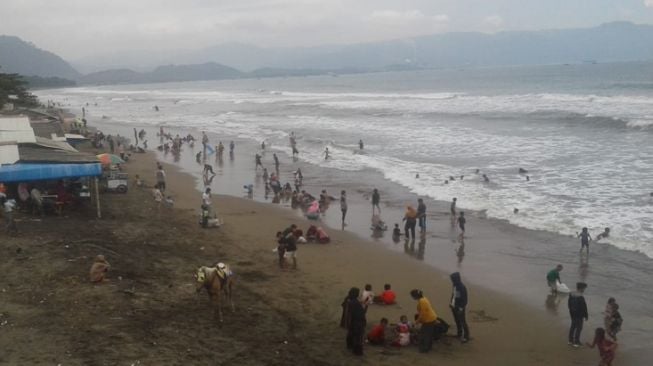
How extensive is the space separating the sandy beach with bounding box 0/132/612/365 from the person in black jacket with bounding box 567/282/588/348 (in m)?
0.22

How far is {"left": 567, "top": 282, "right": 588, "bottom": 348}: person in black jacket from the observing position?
9422 mm

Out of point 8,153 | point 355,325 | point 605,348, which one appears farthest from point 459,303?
point 8,153

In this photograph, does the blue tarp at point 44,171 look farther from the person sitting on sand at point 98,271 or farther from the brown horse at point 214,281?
the brown horse at point 214,281

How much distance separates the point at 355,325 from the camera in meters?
8.73

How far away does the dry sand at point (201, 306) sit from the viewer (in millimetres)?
8098

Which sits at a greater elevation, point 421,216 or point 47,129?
point 47,129

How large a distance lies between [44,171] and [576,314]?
501 inches

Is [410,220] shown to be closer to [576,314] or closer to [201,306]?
[576,314]

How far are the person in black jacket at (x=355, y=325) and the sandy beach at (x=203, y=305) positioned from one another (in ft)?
0.58

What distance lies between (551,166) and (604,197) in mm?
6630

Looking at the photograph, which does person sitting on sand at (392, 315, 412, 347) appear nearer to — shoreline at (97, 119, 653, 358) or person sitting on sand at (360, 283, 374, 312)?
person sitting on sand at (360, 283, 374, 312)

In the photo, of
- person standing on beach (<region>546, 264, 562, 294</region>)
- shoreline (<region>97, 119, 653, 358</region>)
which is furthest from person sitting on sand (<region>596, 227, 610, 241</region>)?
person standing on beach (<region>546, 264, 562, 294</region>)

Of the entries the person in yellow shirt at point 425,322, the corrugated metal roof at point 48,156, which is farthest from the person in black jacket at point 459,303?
the corrugated metal roof at point 48,156

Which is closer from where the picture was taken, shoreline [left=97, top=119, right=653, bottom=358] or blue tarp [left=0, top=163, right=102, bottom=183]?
shoreline [left=97, top=119, right=653, bottom=358]
